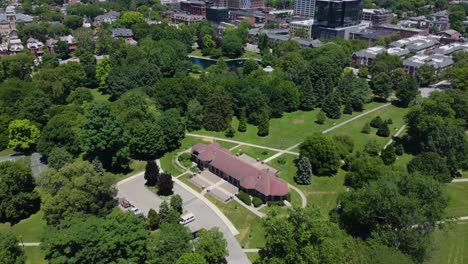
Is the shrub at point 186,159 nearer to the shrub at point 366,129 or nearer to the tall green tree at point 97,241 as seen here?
the tall green tree at point 97,241

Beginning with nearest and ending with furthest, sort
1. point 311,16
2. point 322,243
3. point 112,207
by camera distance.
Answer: point 322,243 → point 112,207 → point 311,16

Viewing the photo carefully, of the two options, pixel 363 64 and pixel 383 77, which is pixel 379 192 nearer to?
pixel 383 77

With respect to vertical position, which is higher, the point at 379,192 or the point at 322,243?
the point at 379,192

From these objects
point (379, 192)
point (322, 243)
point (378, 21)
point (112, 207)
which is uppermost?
point (378, 21)

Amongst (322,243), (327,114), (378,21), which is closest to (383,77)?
(327,114)

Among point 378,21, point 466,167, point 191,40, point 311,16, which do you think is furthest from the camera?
point 311,16

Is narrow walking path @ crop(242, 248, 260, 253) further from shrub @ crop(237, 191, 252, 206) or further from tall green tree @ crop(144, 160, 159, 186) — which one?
tall green tree @ crop(144, 160, 159, 186)

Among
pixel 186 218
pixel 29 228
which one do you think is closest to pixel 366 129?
pixel 186 218

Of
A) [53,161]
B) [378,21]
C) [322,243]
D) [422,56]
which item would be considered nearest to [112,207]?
[53,161]

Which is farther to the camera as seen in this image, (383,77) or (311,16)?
(311,16)
